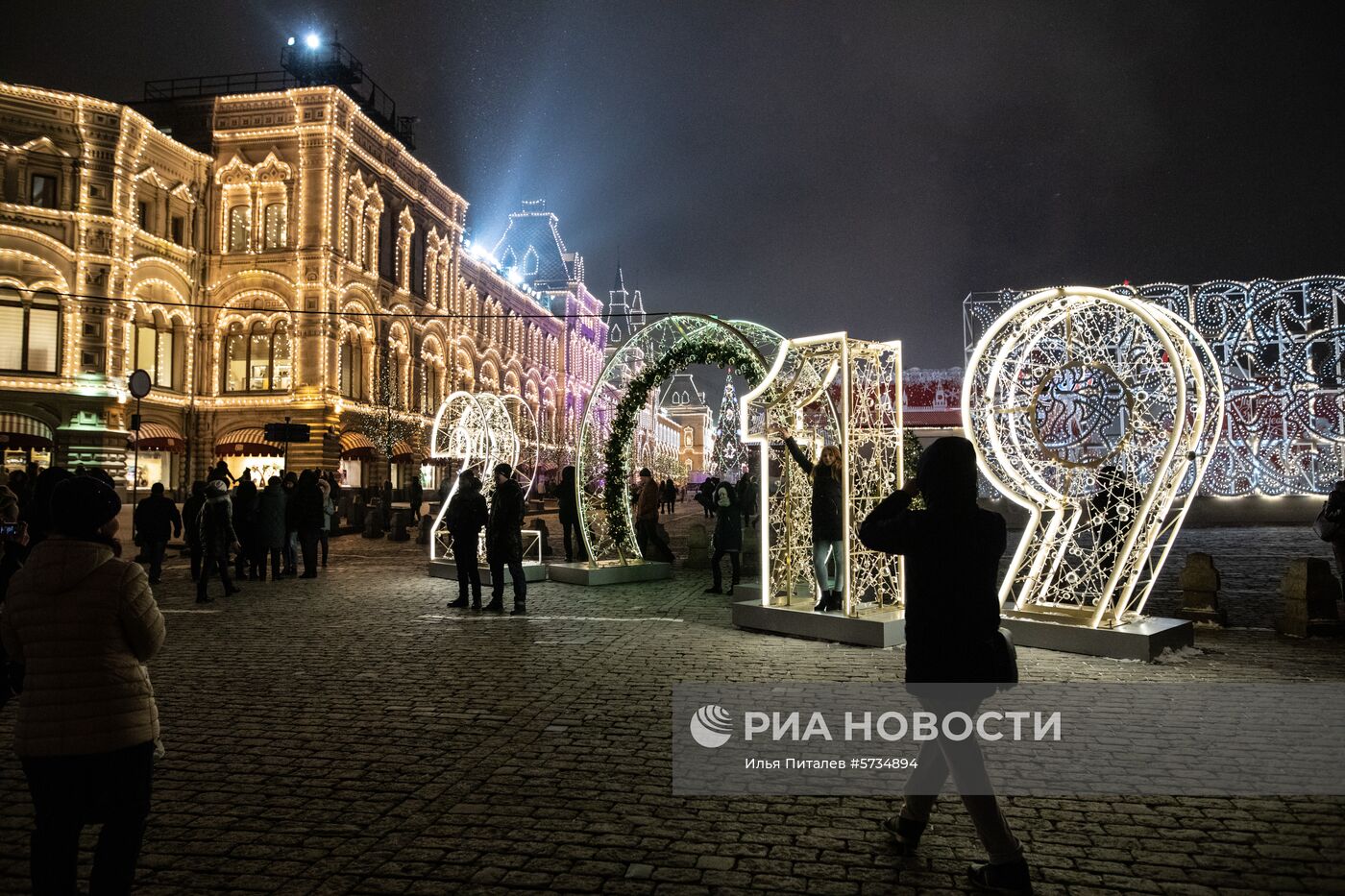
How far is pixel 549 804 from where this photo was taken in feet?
14.4

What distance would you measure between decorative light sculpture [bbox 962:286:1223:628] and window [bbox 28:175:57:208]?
102 feet

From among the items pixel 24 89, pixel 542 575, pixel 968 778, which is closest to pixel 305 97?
pixel 24 89

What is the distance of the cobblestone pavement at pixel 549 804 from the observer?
11.9 feet

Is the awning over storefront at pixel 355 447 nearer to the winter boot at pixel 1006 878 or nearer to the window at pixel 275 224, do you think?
the window at pixel 275 224

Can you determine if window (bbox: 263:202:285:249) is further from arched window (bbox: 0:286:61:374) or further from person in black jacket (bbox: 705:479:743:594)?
person in black jacket (bbox: 705:479:743:594)

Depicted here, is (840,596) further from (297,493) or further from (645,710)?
(297,493)

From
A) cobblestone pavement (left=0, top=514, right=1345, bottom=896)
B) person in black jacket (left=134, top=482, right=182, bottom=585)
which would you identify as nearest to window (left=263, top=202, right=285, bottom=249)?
person in black jacket (left=134, top=482, right=182, bottom=585)

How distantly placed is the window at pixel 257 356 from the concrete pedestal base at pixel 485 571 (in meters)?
23.0

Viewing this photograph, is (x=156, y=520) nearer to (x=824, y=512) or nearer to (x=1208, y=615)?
(x=824, y=512)

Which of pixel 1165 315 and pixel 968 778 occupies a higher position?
pixel 1165 315

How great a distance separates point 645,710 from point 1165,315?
19.9 feet

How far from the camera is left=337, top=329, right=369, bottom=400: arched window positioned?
3600cm

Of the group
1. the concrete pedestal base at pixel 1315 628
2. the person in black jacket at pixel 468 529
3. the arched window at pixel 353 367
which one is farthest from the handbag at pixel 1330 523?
the arched window at pixel 353 367

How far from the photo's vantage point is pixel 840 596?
30.6ft
